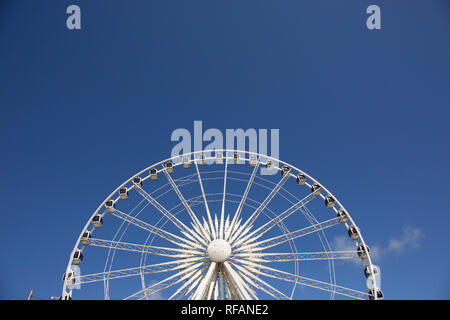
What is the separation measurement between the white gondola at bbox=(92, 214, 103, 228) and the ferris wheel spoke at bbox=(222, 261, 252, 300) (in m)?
9.53

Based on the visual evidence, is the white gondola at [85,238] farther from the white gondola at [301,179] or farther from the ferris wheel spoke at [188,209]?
the white gondola at [301,179]

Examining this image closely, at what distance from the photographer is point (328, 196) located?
69.7 ft

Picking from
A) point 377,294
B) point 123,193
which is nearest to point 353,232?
point 377,294

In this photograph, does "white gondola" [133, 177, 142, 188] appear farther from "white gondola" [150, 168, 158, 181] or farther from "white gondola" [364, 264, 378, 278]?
"white gondola" [364, 264, 378, 278]

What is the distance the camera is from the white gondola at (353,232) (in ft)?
65.3

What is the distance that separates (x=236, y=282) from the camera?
16.5 metres

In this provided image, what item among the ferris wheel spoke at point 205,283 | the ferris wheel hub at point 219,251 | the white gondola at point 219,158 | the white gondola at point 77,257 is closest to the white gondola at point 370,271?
the ferris wheel hub at point 219,251

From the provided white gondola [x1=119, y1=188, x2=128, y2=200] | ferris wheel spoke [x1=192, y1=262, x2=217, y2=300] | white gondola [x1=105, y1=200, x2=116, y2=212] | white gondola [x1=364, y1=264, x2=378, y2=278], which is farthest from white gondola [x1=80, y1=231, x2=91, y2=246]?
white gondola [x1=364, y1=264, x2=378, y2=278]
